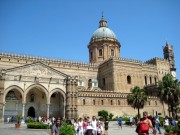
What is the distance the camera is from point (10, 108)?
35281 mm

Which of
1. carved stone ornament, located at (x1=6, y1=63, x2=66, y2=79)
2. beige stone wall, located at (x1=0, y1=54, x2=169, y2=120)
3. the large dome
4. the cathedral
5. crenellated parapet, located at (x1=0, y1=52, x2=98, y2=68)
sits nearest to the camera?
carved stone ornament, located at (x1=6, y1=63, x2=66, y2=79)

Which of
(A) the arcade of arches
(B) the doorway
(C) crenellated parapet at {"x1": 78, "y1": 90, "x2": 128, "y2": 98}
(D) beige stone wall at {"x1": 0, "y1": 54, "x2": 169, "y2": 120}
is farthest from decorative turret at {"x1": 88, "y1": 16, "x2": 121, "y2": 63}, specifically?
(B) the doorway

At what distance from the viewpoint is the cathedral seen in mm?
34844

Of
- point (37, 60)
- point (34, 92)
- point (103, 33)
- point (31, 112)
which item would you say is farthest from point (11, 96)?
point (103, 33)

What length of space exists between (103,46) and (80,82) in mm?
12258

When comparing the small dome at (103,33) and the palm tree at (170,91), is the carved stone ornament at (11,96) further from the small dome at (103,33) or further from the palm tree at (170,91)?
the small dome at (103,33)

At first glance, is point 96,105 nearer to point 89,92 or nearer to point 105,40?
point 89,92

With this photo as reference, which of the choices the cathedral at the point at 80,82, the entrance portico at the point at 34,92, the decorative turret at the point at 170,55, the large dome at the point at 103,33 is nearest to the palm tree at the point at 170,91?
the cathedral at the point at 80,82

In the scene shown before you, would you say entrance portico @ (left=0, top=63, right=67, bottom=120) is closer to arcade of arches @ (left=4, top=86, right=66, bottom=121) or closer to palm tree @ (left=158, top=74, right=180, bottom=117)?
arcade of arches @ (left=4, top=86, right=66, bottom=121)

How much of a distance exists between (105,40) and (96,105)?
19891mm

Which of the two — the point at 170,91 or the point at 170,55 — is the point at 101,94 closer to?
the point at 170,91

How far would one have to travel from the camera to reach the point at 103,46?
178 feet

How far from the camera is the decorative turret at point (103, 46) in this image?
5403 centimetres

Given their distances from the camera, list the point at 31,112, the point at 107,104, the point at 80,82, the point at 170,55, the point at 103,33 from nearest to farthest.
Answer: the point at 31,112, the point at 107,104, the point at 80,82, the point at 103,33, the point at 170,55
